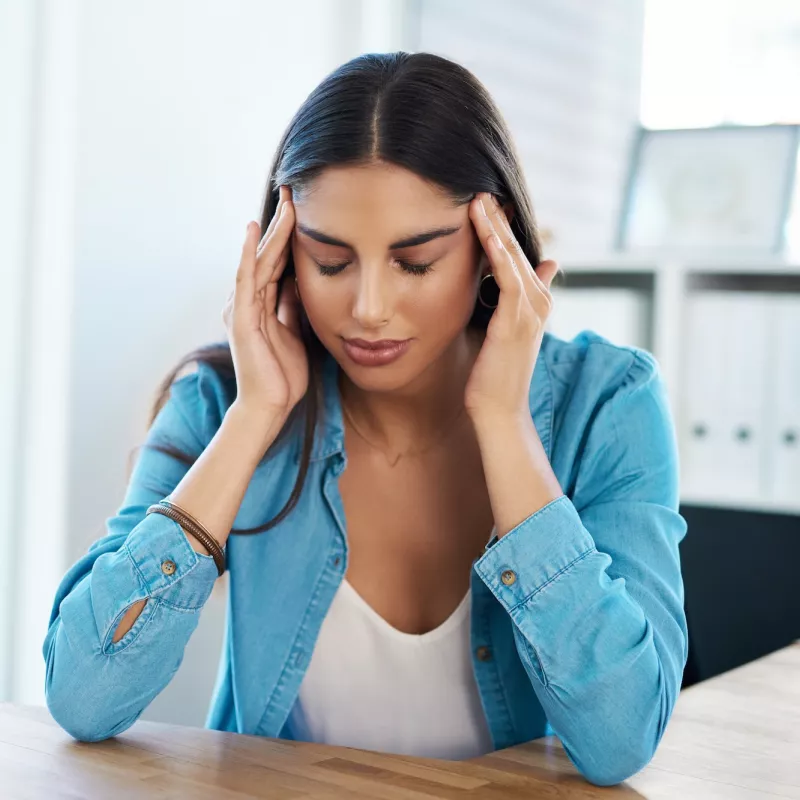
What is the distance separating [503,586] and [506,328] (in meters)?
0.31

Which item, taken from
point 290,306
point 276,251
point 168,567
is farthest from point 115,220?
point 168,567

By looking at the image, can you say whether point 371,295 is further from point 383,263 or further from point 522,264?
point 522,264

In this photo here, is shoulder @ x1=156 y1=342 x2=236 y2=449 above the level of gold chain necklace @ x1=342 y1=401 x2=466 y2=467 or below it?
above

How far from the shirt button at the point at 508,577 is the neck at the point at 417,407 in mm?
427

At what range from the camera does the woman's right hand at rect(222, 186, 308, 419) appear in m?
1.33

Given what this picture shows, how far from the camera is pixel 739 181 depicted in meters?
2.60

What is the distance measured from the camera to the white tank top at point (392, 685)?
1354mm

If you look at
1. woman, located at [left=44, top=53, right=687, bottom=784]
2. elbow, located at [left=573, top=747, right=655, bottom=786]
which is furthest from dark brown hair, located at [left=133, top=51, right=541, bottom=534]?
elbow, located at [left=573, top=747, right=655, bottom=786]

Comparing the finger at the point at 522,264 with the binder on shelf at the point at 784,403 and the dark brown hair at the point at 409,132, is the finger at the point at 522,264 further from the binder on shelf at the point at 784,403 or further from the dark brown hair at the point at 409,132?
the binder on shelf at the point at 784,403

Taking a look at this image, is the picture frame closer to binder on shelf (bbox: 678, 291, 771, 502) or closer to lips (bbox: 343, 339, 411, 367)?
binder on shelf (bbox: 678, 291, 771, 502)

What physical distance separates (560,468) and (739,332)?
1189 millimetres

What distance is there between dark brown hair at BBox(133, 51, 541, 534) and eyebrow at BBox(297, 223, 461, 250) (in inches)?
1.8

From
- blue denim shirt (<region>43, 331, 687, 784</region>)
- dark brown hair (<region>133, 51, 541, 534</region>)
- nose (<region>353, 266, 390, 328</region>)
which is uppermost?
dark brown hair (<region>133, 51, 541, 534</region>)

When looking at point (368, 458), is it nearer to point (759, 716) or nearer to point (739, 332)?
point (759, 716)
